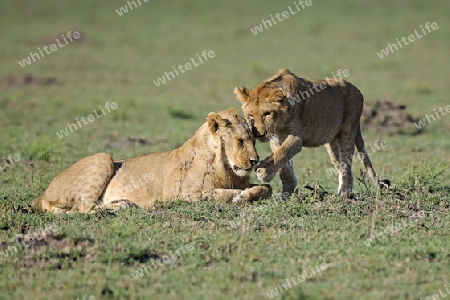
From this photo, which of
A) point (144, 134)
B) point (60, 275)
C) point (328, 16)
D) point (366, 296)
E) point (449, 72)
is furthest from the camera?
point (328, 16)

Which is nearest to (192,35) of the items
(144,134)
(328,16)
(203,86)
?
(328,16)

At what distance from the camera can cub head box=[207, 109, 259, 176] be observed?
26.3 ft

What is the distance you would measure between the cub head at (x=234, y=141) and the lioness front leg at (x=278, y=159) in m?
0.11

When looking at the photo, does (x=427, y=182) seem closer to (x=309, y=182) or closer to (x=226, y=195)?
(x=309, y=182)

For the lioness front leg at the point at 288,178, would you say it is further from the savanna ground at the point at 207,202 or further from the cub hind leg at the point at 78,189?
the cub hind leg at the point at 78,189

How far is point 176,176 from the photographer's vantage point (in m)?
8.59

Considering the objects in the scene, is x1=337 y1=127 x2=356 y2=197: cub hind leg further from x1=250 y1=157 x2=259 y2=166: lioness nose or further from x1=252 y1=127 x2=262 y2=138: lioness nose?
x1=250 y1=157 x2=259 y2=166: lioness nose

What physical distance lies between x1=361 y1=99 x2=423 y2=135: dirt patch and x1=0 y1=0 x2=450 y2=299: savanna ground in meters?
0.18

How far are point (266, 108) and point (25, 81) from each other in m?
15.8

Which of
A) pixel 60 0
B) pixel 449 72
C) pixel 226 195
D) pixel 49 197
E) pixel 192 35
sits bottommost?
pixel 449 72

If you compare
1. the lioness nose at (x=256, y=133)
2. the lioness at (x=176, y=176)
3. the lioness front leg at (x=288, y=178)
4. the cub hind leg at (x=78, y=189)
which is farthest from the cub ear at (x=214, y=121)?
the cub hind leg at (x=78, y=189)

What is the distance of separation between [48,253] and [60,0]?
36.2 meters

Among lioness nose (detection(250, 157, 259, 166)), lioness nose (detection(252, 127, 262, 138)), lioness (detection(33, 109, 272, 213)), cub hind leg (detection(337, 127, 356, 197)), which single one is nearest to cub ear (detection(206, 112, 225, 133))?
lioness (detection(33, 109, 272, 213))

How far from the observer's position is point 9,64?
26328mm
